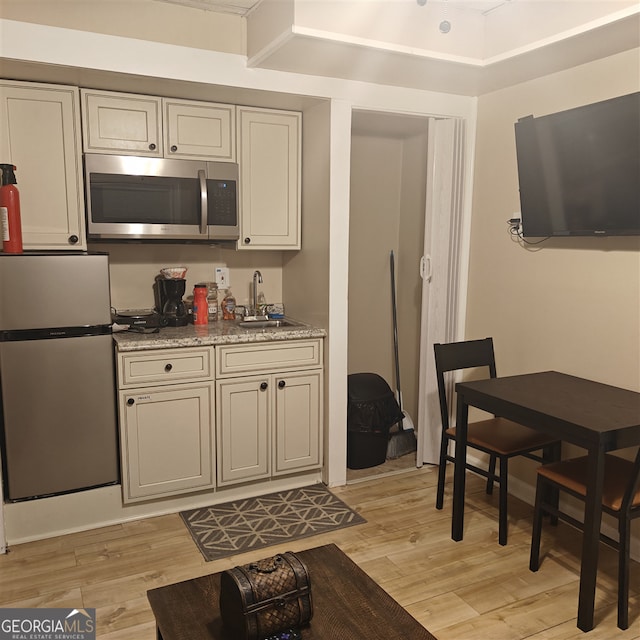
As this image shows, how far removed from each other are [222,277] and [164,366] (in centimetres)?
89

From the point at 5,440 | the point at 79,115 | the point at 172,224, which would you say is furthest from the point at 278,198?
the point at 5,440

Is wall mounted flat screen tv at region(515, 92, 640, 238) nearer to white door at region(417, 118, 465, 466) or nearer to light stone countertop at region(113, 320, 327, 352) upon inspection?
white door at region(417, 118, 465, 466)

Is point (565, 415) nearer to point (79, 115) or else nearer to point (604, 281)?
point (604, 281)

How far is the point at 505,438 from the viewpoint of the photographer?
3.05 meters

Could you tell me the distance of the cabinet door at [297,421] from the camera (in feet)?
11.4

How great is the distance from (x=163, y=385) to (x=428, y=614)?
1667 mm

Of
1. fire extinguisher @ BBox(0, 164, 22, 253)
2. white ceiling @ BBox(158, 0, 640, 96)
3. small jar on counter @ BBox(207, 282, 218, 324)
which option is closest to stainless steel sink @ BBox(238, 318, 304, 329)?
small jar on counter @ BBox(207, 282, 218, 324)

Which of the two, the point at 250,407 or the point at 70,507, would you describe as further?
the point at 250,407

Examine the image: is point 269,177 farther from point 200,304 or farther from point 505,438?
point 505,438

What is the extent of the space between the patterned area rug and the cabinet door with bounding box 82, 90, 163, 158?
1.96 metres

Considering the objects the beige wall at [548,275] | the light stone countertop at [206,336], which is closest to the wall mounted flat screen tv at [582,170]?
the beige wall at [548,275]

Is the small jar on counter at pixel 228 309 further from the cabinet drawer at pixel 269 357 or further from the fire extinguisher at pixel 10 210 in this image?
the fire extinguisher at pixel 10 210

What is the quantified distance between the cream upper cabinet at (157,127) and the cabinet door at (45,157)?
10 centimetres

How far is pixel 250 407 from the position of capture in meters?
3.38
